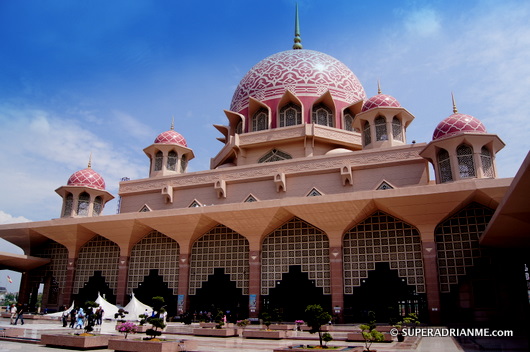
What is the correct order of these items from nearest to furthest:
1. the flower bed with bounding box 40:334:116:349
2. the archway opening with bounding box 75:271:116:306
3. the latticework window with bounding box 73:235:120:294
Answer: the flower bed with bounding box 40:334:116:349, the archway opening with bounding box 75:271:116:306, the latticework window with bounding box 73:235:120:294

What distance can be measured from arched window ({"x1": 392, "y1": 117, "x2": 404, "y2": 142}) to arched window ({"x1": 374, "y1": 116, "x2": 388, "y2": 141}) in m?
0.46

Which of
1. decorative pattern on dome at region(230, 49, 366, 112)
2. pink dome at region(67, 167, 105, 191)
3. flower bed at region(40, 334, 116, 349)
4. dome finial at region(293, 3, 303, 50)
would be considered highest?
dome finial at region(293, 3, 303, 50)

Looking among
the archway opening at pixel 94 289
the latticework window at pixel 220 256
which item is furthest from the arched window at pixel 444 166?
the archway opening at pixel 94 289

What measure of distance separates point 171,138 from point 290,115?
7.32 metres

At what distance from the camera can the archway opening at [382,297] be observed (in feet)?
55.5

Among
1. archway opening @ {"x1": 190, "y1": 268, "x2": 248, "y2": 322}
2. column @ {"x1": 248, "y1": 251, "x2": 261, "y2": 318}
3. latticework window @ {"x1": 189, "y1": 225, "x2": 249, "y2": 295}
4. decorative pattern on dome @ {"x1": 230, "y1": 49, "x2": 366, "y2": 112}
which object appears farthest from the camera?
decorative pattern on dome @ {"x1": 230, "y1": 49, "x2": 366, "y2": 112}

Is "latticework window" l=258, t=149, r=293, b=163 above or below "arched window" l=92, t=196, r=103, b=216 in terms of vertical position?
above

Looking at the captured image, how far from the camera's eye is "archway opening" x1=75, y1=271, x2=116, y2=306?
72.3 feet

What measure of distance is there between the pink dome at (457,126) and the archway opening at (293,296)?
8.21 meters

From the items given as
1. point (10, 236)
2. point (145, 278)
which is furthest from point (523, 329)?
point (10, 236)

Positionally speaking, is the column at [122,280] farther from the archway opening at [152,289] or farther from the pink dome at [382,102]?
the pink dome at [382,102]

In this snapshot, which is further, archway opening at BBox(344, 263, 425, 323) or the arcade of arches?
archway opening at BBox(344, 263, 425, 323)

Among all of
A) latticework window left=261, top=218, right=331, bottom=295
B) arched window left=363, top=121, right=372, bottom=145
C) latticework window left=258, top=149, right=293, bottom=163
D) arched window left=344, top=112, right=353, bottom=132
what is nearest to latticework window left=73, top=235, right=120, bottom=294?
latticework window left=261, top=218, right=331, bottom=295

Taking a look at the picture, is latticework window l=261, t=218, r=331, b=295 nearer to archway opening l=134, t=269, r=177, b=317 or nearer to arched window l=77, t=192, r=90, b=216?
archway opening l=134, t=269, r=177, b=317
